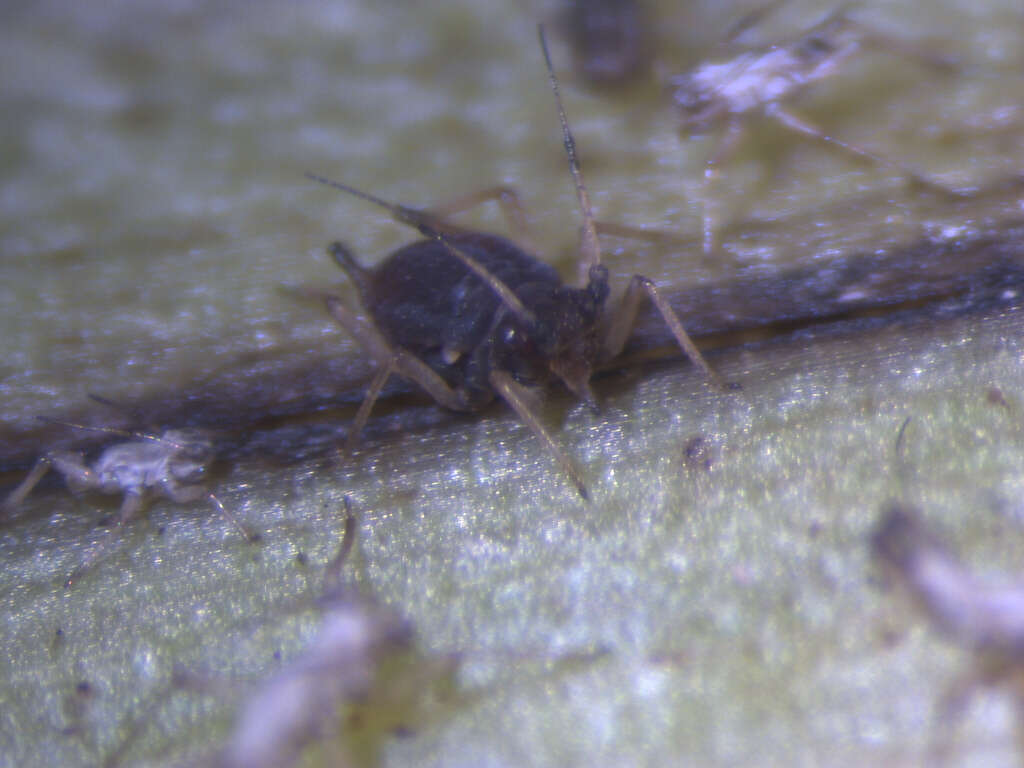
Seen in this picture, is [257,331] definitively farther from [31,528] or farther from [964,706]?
[964,706]

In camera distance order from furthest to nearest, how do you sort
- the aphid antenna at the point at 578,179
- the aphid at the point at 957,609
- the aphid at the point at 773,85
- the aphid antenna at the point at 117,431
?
the aphid antenna at the point at 117,431 → the aphid at the point at 773,85 → the aphid antenna at the point at 578,179 → the aphid at the point at 957,609

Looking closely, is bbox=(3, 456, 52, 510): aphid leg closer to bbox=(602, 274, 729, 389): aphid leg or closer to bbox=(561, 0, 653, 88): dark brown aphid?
→ bbox=(602, 274, 729, 389): aphid leg

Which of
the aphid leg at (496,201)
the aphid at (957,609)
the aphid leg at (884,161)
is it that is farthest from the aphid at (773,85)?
the aphid at (957,609)

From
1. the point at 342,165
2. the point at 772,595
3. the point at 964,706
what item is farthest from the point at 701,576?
the point at 342,165

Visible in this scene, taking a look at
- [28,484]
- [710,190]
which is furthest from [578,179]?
[28,484]

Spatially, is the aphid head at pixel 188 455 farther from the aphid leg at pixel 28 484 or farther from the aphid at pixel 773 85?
the aphid at pixel 773 85

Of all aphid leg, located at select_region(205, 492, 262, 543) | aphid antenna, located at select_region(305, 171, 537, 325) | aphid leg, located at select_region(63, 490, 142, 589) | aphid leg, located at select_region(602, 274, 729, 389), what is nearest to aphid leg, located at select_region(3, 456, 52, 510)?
aphid leg, located at select_region(63, 490, 142, 589)

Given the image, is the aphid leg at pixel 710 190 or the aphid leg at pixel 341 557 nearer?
the aphid leg at pixel 341 557
